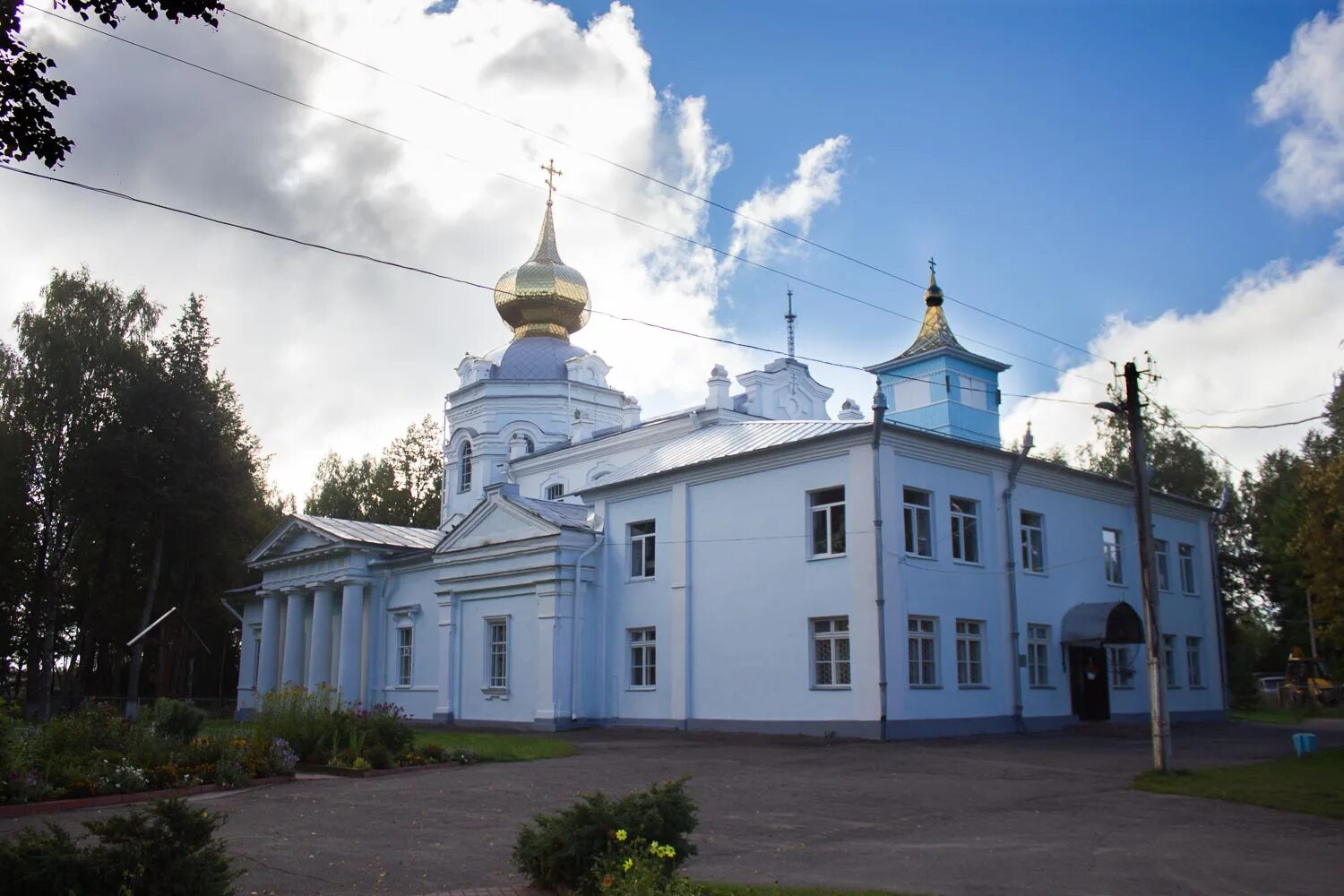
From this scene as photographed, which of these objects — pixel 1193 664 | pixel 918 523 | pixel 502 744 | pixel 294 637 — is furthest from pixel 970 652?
pixel 294 637

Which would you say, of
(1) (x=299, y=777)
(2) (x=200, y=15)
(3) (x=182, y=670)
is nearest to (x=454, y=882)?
(2) (x=200, y=15)

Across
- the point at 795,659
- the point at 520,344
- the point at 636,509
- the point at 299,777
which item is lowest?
the point at 299,777

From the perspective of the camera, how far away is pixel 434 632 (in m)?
34.2

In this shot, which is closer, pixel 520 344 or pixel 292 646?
pixel 292 646

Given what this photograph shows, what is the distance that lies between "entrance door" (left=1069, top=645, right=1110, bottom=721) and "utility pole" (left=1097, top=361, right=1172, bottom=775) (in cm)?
1100

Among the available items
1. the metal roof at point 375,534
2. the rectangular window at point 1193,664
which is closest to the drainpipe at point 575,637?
the metal roof at point 375,534

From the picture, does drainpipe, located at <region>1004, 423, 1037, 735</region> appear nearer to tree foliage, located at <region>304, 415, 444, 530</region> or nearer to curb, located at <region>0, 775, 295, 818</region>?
curb, located at <region>0, 775, 295, 818</region>

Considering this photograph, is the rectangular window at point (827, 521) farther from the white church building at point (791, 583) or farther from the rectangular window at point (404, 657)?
the rectangular window at point (404, 657)

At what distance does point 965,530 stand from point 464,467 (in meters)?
23.7

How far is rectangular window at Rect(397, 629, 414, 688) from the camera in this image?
35719 millimetres

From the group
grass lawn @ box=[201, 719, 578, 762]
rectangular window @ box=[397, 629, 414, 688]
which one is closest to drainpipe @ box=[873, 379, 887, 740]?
grass lawn @ box=[201, 719, 578, 762]

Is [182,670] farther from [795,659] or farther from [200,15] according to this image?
[200,15]

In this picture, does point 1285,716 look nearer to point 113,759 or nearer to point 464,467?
point 464,467

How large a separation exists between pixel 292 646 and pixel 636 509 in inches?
725
